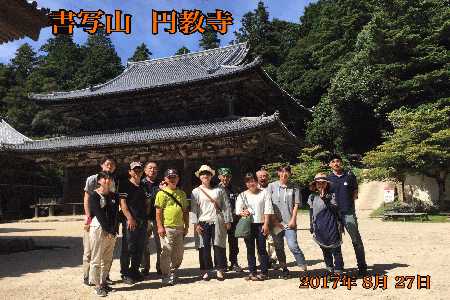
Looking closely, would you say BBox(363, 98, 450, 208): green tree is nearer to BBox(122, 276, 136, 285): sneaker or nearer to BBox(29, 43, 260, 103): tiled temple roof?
BBox(29, 43, 260, 103): tiled temple roof

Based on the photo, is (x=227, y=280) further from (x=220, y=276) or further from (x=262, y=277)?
(x=262, y=277)

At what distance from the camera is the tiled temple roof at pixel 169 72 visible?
22250 millimetres

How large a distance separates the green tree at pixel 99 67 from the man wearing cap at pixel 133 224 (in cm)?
5193

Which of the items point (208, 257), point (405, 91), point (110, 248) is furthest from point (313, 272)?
point (405, 91)

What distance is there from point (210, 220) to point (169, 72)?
20.8 m

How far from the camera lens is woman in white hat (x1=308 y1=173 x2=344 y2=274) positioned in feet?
18.9

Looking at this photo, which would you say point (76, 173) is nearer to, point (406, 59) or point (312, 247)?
point (312, 247)

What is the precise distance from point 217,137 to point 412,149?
8.99 meters

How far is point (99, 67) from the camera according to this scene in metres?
60.1

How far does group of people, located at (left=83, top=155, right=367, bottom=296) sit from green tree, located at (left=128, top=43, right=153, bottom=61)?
59.1 meters

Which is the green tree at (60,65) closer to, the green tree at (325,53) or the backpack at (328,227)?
the green tree at (325,53)

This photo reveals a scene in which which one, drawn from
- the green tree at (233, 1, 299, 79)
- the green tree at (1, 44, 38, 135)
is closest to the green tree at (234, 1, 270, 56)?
the green tree at (233, 1, 299, 79)

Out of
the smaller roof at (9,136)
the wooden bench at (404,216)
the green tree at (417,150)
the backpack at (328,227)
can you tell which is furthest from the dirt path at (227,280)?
the smaller roof at (9,136)

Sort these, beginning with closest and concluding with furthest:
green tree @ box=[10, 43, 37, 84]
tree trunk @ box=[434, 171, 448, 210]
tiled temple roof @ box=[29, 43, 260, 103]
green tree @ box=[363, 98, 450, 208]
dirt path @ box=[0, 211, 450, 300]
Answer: dirt path @ box=[0, 211, 450, 300]
green tree @ box=[363, 98, 450, 208]
tree trunk @ box=[434, 171, 448, 210]
tiled temple roof @ box=[29, 43, 260, 103]
green tree @ box=[10, 43, 37, 84]
